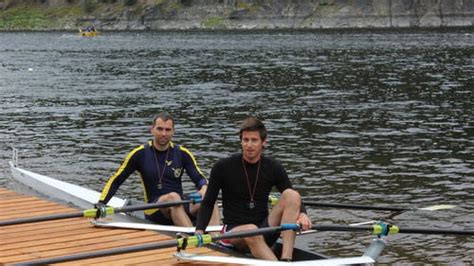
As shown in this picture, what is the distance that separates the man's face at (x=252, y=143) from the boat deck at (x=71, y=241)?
1704 mm

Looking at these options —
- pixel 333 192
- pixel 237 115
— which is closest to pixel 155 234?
pixel 333 192

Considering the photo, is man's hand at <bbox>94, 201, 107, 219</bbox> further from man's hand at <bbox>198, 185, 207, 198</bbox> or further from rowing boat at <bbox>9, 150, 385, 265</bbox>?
man's hand at <bbox>198, 185, 207, 198</bbox>

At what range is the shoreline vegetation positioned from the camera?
152 m

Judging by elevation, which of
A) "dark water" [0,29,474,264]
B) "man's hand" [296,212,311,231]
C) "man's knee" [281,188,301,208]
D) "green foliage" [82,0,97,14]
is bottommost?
"dark water" [0,29,474,264]

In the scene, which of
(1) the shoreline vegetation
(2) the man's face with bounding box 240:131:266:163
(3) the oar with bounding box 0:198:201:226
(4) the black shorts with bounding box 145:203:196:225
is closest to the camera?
(2) the man's face with bounding box 240:131:266:163

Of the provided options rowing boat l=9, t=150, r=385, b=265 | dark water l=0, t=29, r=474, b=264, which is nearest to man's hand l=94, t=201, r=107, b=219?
rowing boat l=9, t=150, r=385, b=265

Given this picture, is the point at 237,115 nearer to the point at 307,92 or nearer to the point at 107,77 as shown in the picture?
the point at 307,92

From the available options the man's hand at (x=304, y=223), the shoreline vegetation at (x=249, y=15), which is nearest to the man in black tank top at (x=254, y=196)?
the man's hand at (x=304, y=223)

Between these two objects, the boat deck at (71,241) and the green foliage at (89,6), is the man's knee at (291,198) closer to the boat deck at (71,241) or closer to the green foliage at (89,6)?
the boat deck at (71,241)

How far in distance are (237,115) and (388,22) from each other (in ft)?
407

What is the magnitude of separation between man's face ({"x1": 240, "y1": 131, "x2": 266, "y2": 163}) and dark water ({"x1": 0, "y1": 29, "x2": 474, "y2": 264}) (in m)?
4.81

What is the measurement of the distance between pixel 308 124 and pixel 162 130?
19050mm

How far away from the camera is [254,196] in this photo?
1057cm

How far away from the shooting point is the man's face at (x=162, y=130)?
1210 cm
